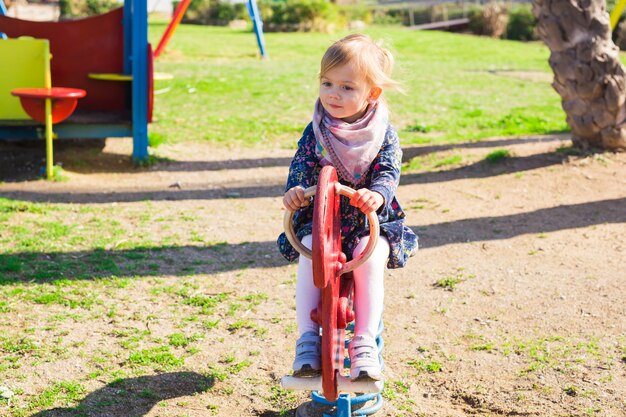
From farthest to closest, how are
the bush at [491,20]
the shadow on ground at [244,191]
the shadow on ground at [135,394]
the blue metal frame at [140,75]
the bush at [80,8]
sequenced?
the bush at [80,8] → the bush at [491,20] → the blue metal frame at [140,75] → the shadow on ground at [244,191] → the shadow on ground at [135,394]

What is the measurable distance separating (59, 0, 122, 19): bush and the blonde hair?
2645cm

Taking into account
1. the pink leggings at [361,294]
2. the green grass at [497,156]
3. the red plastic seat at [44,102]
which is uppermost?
the red plastic seat at [44,102]

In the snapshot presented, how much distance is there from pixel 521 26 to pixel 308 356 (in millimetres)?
24930

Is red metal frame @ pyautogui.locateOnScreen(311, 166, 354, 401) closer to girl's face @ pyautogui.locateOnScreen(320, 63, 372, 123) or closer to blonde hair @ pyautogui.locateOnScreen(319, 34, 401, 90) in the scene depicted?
girl's face @ pyautogui.locateOnScreen(320, 63, 372, 123)

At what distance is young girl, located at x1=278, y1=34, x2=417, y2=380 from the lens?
9.66 feet

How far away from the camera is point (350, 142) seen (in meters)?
3.10

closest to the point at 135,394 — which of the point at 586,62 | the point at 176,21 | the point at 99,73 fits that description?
the point at 586,62

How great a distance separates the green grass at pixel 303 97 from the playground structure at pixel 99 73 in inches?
31.0

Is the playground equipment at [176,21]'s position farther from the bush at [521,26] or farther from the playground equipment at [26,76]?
the bush at [521,26]

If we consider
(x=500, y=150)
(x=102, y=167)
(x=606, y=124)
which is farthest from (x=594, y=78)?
(x=102, y=167)

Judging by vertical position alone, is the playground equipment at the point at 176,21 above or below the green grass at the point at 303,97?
above

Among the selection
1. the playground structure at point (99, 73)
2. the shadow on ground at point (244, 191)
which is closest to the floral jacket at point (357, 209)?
the shadow on ground at point (244, 191)

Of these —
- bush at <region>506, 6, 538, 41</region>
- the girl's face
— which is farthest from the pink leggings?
bush at <region>506, 6, 538, 41</region>

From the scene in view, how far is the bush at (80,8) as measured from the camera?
2781 cm
